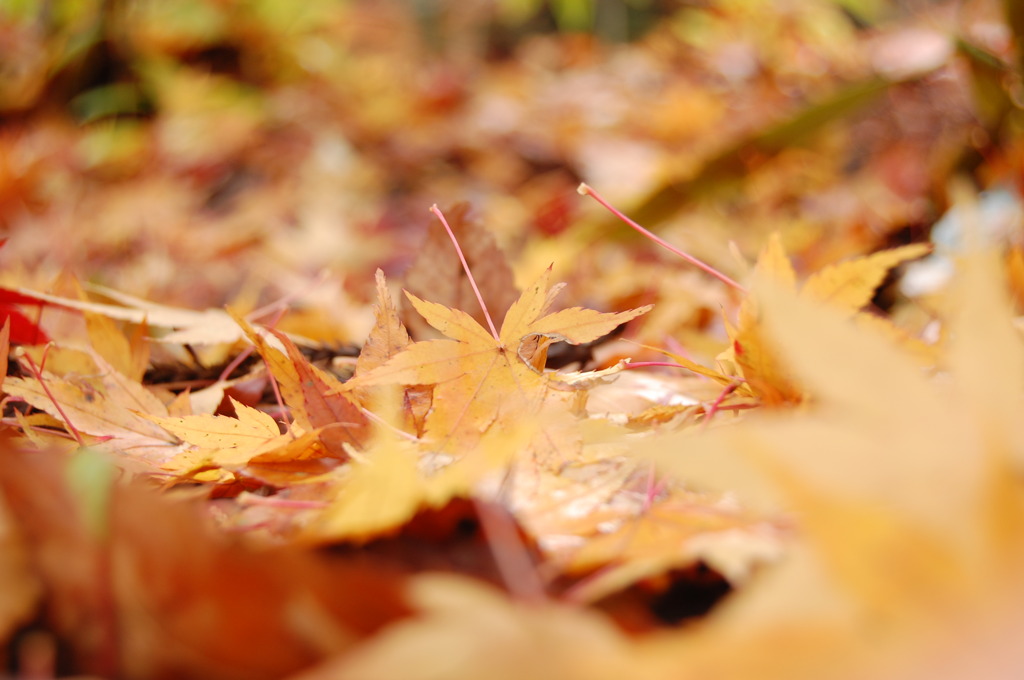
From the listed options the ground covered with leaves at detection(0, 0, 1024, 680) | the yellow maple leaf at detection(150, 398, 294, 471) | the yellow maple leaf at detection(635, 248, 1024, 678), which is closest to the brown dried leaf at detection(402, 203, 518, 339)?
the ground covered with leaves at detection(0, 0, 1024, 680)

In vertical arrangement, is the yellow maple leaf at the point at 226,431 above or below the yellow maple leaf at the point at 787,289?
below

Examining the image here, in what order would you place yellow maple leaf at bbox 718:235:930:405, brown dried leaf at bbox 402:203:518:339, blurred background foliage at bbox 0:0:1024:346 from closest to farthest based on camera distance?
1. yellow maple leaf at bbox 718:235:930:405
2. brown dried leaf at bbox 402:203:518:339
3. blurred background foliage at bbox 0:0:1024:346

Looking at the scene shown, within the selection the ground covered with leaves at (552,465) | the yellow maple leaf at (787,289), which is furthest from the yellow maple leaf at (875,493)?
the yellow maple leaf at (787,289)

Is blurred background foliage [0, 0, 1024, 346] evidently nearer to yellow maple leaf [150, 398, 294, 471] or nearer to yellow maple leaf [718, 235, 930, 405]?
yellow maple leaf [718, 235, 930, 405]

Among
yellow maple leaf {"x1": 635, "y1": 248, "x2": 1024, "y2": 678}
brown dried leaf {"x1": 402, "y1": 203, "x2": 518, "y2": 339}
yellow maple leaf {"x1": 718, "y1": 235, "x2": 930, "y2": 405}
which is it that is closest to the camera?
yellow maple leaf {"x1": 635, "y1": 248, "x2": 1024, "y2": 678}

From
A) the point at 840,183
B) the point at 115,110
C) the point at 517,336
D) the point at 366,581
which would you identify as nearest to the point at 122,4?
the point at 115,110

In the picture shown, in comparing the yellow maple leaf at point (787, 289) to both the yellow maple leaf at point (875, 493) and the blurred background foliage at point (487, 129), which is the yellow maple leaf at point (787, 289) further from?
the blurred background foliage at point (487, 129)

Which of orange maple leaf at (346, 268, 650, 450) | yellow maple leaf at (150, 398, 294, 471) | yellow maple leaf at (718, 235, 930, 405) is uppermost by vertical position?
yellow maple leaf at (718, 235, 930, 405)

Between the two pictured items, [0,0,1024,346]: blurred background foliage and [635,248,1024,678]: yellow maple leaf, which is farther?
[0,0,1024,346]: blurred background foliage

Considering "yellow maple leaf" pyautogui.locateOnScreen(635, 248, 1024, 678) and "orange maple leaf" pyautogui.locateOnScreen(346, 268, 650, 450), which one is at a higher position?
"yellow maple leaf" pyautogui.locateOnScreen(635, 248, 1024, 678)
